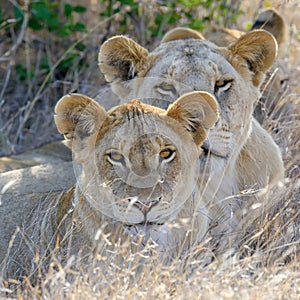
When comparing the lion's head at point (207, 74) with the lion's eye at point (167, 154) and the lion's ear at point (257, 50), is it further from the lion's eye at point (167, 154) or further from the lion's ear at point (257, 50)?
the lion's eye at point (167, 154)

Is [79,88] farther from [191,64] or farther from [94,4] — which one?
[191,64]

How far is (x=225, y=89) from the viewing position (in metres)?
3.84

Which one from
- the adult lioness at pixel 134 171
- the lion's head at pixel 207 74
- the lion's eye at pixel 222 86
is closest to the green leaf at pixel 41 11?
the lion's head at pixel 207 74

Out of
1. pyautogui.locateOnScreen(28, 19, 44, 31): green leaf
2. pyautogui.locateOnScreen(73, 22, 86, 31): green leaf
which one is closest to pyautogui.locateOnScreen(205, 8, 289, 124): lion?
pyautogui.locateOnScreen(73, 22, 86, 31): green leaf

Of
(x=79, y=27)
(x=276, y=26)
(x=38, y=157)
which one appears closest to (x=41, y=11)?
(x=79, y=27)

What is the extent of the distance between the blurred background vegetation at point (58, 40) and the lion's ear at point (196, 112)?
270 centimetres

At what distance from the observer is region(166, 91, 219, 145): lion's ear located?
128 inches

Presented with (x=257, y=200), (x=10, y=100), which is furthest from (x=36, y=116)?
(x=257, y=200)

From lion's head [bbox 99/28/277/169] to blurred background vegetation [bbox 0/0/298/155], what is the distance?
190cm

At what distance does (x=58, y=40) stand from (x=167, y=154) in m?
3.74

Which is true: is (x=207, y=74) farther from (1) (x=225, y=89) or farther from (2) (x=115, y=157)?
(2) (x=115, y=157)

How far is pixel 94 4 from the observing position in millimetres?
7066

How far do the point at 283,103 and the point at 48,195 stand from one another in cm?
188

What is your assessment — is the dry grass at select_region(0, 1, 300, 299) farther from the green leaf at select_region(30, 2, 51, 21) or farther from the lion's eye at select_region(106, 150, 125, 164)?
the lion's eye at select_region(106, 150, 125, 164)
